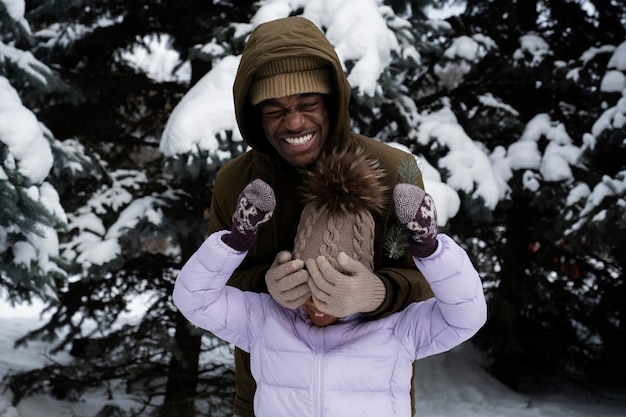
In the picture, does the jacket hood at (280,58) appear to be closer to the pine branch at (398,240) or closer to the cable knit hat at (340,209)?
the cable knit hat at (340,209)

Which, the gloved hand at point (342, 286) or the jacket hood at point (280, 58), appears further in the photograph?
the jacket hood at point (280, 58)

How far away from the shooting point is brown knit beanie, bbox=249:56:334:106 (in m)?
1.92

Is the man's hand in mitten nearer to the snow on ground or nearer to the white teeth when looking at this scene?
the white teeth

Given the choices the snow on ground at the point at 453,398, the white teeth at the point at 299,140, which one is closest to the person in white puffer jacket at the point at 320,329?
the white teeth at the point at 299,140

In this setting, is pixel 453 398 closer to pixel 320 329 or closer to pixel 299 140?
pixel 320 329

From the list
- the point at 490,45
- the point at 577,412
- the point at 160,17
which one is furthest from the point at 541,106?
the point at 160,17

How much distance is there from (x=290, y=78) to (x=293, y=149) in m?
0.24

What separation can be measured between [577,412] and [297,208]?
196 inches

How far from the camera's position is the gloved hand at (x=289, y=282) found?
175 centimetres

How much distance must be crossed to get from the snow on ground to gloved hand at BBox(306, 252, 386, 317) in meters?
3.77

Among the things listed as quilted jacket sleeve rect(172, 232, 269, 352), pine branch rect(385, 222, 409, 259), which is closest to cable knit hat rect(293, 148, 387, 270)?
pine branch rect(385, 222, 409, 259)

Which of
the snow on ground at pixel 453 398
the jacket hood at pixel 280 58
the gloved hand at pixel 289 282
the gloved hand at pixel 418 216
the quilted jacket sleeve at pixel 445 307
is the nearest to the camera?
the gloved hand at pixel 418 216

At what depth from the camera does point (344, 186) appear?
1.79 meters

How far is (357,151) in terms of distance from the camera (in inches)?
75.4
